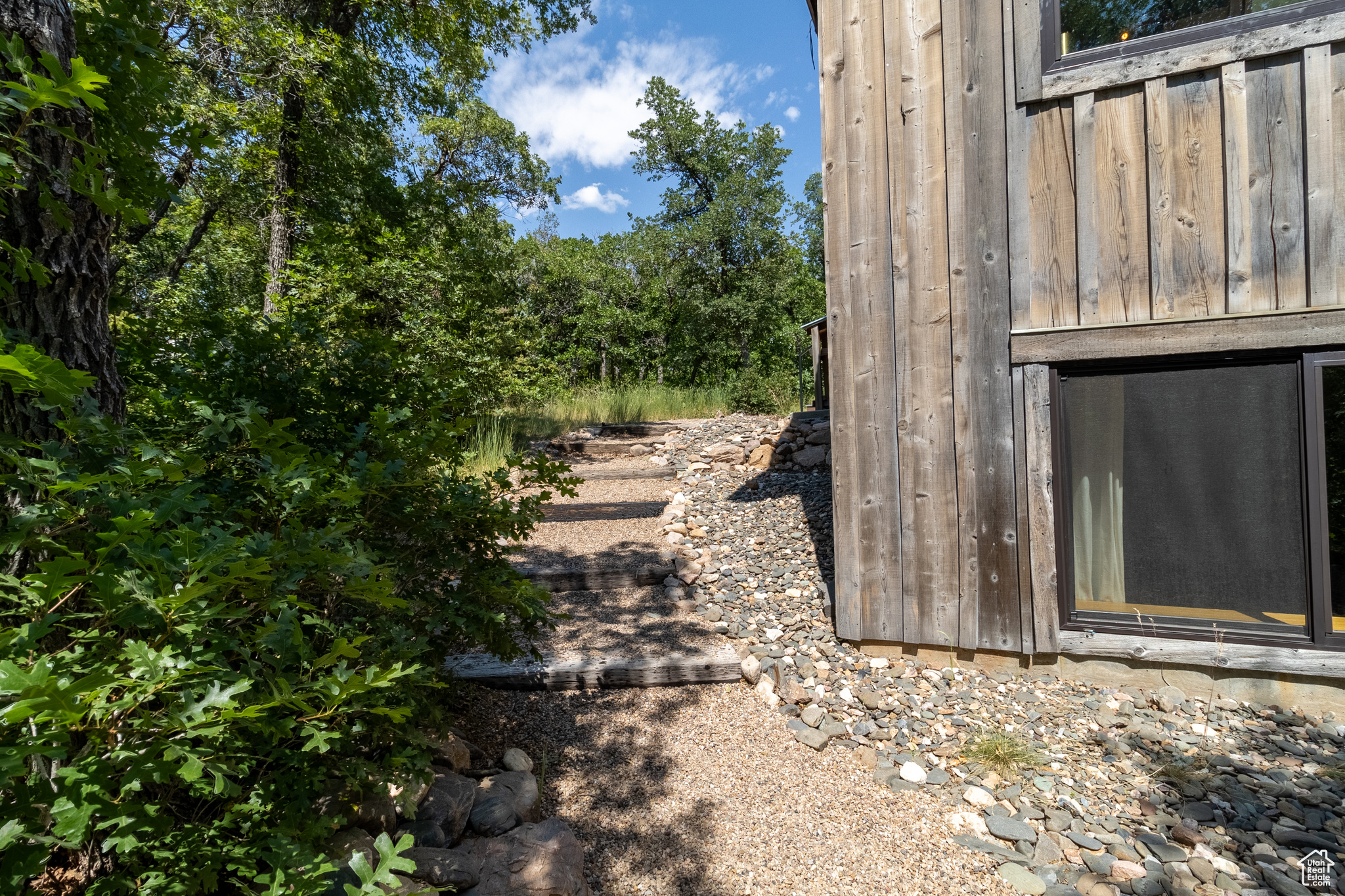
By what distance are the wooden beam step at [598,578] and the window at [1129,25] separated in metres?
3.89

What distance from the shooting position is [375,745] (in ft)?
5.88

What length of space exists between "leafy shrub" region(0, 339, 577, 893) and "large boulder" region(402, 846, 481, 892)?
0.27 meters

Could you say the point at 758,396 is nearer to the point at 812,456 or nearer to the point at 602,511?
the point at 812,456

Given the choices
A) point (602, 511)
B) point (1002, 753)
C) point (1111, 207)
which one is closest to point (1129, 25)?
point (1111, 207)

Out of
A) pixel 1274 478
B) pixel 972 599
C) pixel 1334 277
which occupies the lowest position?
pixel 972 599

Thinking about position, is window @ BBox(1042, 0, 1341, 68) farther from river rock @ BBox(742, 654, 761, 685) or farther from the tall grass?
the tall grass

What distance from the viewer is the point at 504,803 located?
7.14ft

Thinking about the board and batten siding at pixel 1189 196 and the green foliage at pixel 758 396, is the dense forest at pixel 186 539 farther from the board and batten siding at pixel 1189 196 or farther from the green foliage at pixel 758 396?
the green foliage at pixel 758 396

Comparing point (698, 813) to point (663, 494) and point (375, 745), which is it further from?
point (663, 494)

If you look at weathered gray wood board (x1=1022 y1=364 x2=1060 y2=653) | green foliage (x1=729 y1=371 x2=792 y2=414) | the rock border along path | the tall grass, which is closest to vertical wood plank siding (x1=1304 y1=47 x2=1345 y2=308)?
weathered gray wood board (x1=1022 y1=364 x2=1060 y2=653)

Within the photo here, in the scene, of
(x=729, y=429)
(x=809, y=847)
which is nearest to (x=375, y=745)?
(x=809, y=847)

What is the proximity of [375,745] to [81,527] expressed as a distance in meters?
1.00

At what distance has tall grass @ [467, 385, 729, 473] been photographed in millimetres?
7996

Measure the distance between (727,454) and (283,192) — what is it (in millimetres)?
6381
